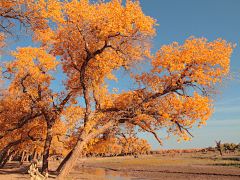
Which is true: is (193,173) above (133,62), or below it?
below

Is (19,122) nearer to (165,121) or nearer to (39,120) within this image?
(39,120)

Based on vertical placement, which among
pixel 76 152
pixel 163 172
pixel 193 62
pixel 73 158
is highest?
pixel 193 62

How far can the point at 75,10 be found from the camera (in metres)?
7.68

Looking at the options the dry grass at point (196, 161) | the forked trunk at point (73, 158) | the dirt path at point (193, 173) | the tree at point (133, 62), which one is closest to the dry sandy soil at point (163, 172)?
the dirt path at point (193, 173)

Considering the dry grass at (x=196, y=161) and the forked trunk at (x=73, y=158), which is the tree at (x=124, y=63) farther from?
the dry grass at (x=196, y=161)

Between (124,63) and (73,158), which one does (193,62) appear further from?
(73,158)

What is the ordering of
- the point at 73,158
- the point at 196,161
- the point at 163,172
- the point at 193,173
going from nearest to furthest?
the point at 73,158
the point at 193,173
the point at 163,172
the point at 196,161

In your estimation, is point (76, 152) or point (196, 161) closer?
point (76, 152)

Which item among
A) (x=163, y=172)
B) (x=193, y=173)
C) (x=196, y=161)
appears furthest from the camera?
(x=196, y=161)

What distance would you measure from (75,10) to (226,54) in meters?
6.75

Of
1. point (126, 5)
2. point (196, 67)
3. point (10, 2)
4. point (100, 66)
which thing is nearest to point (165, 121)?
point (196, 67)

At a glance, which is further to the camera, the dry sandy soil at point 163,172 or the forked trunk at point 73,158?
the dry sandy soil at point 163,172

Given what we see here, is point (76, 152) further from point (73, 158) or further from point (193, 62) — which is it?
point (193, 62)

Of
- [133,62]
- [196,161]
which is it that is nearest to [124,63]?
[133,62]
